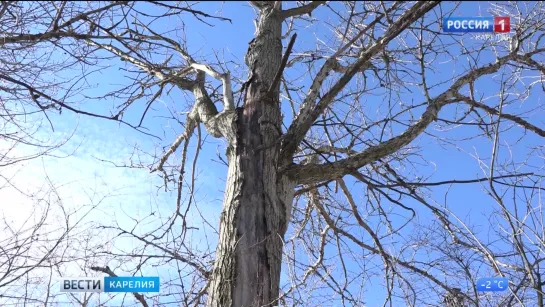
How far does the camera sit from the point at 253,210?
3.17 metres

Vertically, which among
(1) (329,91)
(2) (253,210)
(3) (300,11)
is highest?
(3) (300,11)

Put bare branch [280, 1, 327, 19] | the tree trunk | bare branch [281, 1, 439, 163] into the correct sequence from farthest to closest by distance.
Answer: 1. bare branch [280, 1, 327, 19]
2. bare branch [281, 1, 439, 163]
3. the tree trunk

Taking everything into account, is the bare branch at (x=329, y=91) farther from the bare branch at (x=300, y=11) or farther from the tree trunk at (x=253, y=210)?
the bare branch at (x=300, y=11)

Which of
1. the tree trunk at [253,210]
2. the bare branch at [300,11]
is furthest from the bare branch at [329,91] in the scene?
the bare branch at [300,11]

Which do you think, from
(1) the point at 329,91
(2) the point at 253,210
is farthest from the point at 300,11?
(2) the point at 253,210

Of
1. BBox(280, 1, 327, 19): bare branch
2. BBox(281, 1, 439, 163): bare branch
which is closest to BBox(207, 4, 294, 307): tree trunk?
BBox(281, 1, 439, 163): bare branch

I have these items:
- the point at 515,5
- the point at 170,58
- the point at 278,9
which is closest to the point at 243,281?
the point at 278,9

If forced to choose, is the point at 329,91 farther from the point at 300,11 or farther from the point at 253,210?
the point at 253,210

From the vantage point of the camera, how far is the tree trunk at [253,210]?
2973mm

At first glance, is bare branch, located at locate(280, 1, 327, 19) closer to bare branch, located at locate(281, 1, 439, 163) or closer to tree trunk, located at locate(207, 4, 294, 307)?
bare branch, located at locate(281, 1, 439, 163)

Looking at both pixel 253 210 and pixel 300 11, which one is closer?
pixel 253 210

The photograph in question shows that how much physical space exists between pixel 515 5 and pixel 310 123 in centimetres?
189

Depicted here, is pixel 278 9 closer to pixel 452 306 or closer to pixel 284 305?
pixel 284 305

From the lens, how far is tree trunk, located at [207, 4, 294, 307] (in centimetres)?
297
